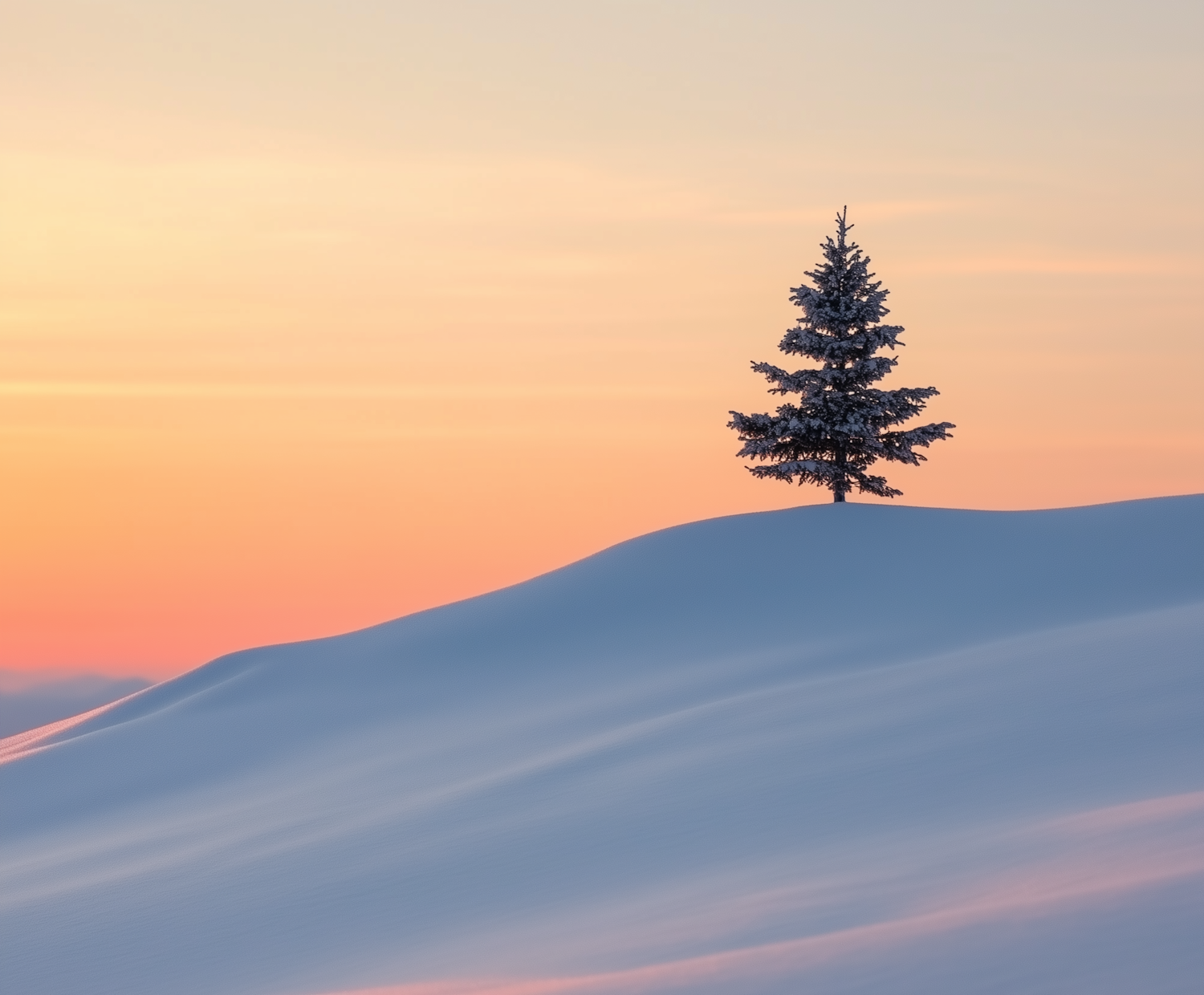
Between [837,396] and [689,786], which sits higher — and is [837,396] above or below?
above

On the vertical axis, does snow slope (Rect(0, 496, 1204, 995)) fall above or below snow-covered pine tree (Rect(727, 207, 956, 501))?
below

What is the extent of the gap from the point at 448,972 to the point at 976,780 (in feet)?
17.4

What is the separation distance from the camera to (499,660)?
28.7 meters

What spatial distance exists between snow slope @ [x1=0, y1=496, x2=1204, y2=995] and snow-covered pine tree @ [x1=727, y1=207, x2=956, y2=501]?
5.05ft

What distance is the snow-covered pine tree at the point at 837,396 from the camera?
33469 mm

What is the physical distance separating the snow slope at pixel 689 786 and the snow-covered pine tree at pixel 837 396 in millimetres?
1539

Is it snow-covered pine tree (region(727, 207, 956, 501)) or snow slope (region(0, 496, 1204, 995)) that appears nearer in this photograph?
snow slope (region(0, 496, 1204, 995))

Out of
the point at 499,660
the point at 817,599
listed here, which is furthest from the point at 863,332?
the point at 499,660

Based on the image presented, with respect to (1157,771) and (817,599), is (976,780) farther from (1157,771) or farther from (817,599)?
(817,599)

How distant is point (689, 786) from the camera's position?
15.7 metres

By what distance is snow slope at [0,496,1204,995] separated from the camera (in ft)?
31.0

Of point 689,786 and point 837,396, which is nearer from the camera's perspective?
point 689,786

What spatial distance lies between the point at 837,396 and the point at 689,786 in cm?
1927

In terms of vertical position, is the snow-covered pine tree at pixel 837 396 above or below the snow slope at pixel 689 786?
above
